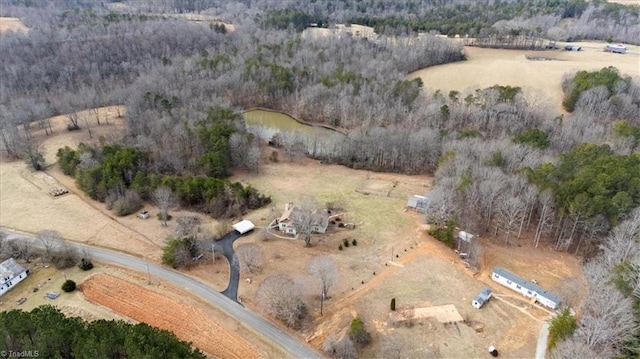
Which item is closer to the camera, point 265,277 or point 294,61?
point 265,277

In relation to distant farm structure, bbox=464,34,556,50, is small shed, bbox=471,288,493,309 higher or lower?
lower

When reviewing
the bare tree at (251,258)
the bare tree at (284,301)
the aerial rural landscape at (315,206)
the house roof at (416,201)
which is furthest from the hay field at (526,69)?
the bare tree at (284,301)

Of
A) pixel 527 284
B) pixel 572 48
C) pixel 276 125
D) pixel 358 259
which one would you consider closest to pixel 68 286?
pixel 358 259

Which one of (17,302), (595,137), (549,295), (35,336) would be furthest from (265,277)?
(595,137)

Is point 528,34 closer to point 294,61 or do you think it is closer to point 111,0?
point 294,61

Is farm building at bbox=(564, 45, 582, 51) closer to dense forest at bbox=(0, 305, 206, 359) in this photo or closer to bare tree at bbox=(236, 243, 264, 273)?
bare tree at bbox=(236, 243, 264, 273)

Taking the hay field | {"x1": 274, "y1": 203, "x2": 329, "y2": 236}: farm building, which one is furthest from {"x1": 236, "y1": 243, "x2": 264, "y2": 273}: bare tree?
the hay field
